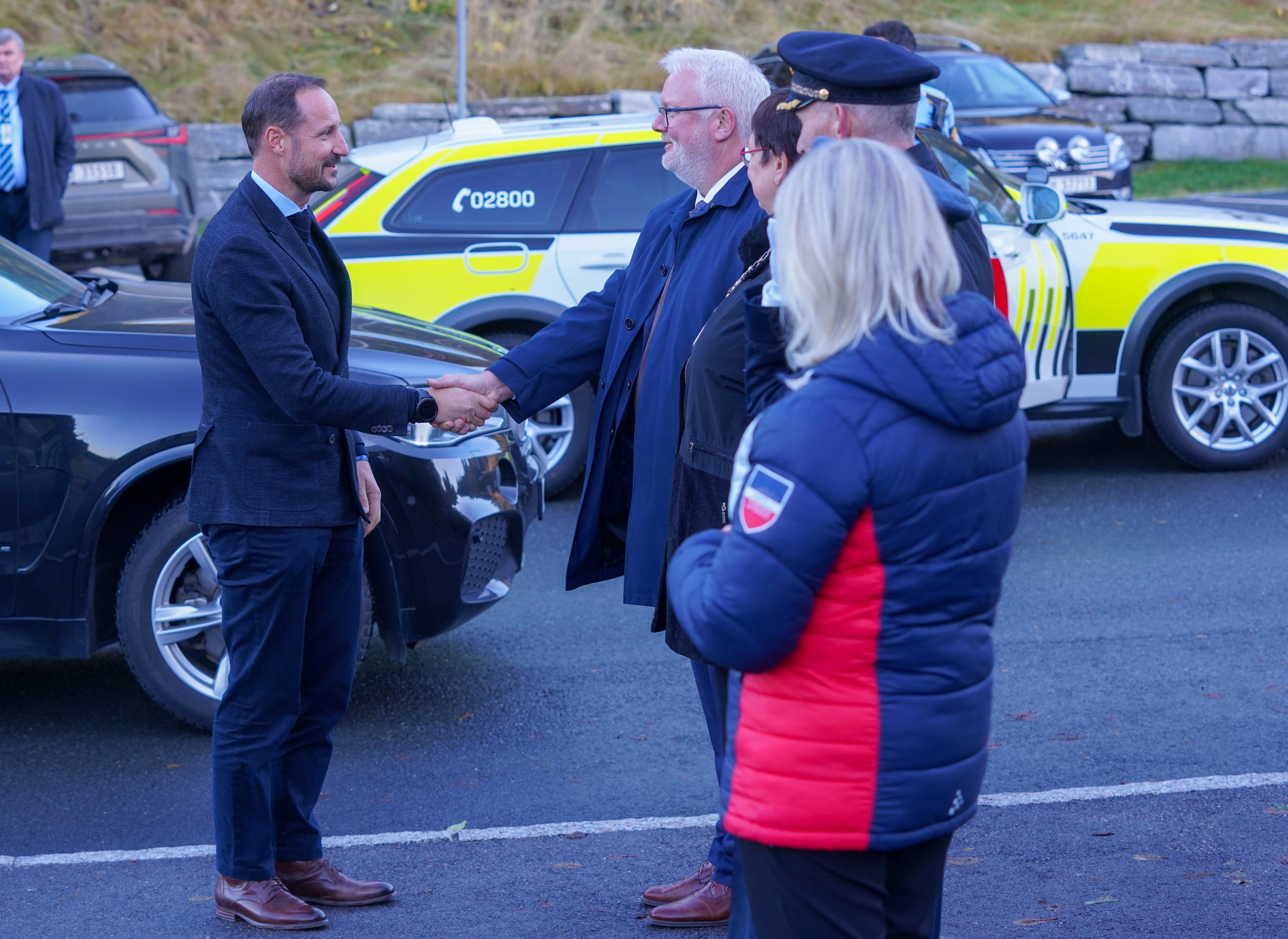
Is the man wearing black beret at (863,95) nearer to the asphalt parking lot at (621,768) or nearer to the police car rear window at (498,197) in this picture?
the asphalt parking lot at (621,768)

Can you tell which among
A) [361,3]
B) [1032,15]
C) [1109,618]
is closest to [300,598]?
[1109,618]

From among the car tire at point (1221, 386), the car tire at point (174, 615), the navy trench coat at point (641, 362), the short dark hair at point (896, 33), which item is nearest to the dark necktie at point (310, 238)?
the navy trench coat at point (641, 362)

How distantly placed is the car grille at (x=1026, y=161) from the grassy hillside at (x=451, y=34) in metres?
5.95

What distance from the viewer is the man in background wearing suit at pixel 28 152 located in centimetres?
989

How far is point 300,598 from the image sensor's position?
3.59m

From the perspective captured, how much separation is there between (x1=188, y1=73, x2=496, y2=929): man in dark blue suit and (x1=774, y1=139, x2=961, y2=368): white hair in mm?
1560

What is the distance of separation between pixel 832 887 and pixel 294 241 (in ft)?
6.54

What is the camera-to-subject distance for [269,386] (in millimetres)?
3396

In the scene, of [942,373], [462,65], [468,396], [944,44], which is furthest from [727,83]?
[944,44]

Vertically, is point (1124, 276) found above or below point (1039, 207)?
below

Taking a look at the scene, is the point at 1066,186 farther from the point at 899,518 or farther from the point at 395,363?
the point at 899,518

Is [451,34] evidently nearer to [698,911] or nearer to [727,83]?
[727,83]

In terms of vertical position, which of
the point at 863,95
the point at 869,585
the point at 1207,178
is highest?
the point at 863,95

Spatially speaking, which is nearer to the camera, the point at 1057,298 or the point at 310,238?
the point at 310,238
